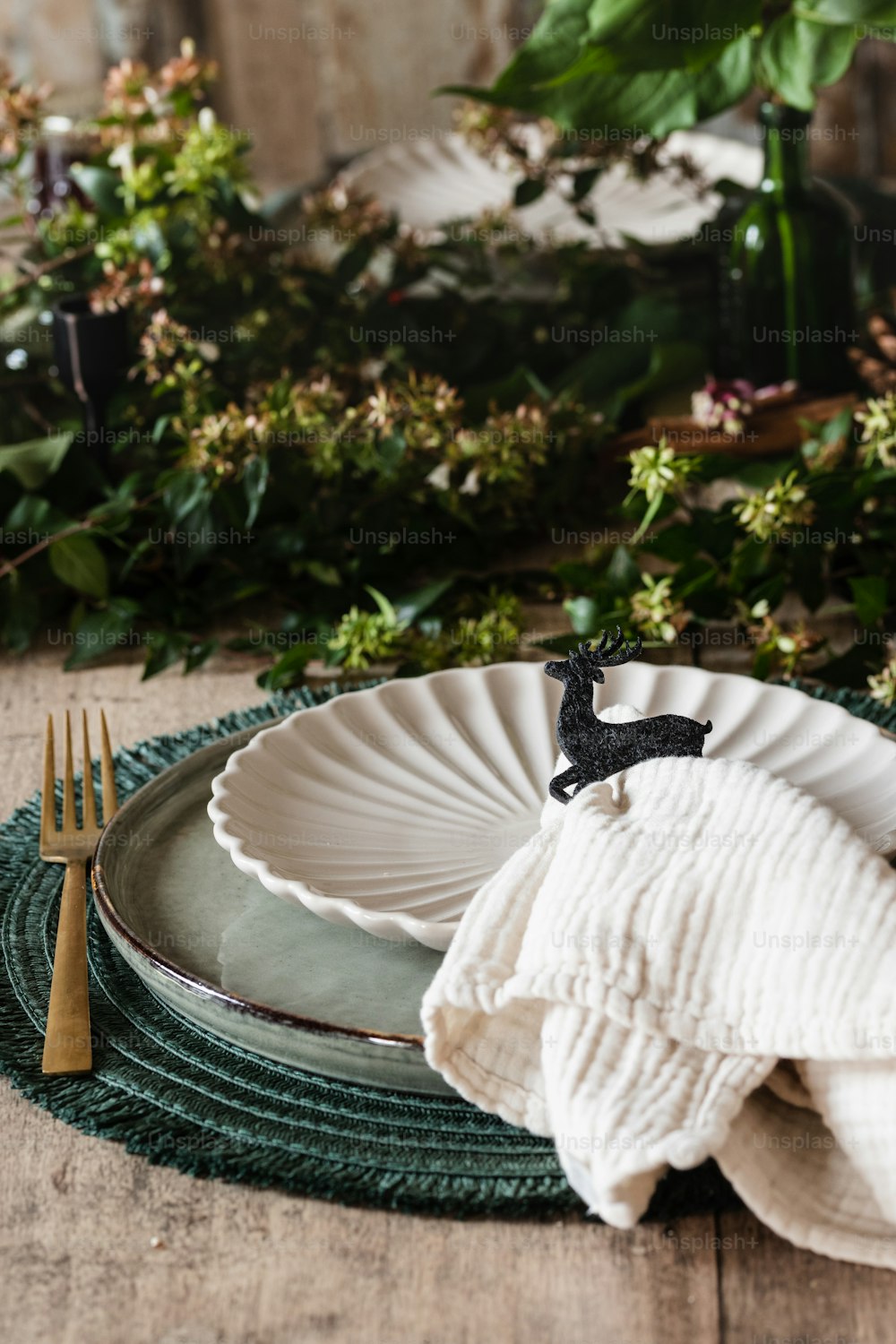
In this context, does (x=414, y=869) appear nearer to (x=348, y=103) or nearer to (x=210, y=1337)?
(x=210, y=1337)

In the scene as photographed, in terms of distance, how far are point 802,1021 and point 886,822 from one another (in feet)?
0.55

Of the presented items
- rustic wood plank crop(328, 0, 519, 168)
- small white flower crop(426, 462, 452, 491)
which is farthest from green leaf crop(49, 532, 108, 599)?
rustic wood plank crop(328, 0, 519, 168)

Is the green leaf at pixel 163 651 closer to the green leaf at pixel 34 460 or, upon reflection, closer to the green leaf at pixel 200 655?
the green leaf at pixel 200 655

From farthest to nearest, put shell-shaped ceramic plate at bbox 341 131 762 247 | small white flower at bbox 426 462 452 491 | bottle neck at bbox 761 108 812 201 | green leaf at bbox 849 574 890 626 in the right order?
1. shell-shaped ceramic plate at bbox 341 131 762 247
2. bottle neck at bbox 761 108 812 201
3. small white flower at bbox 426 462 452 491
4. green leaf at bbox 849 574 890 626

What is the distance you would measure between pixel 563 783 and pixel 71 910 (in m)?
0.21

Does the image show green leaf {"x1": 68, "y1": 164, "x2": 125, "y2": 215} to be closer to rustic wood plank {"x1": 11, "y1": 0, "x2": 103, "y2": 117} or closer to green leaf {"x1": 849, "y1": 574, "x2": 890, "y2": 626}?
green leaf {"x1": 849, "y1": 574, "x2": 890, "y2": 626}

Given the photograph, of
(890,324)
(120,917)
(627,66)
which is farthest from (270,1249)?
(890,324)

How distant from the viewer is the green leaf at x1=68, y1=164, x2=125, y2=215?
1.13 metres

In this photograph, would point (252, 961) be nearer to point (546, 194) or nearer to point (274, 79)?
point (546, 194)

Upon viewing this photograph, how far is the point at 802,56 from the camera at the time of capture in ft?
3.21

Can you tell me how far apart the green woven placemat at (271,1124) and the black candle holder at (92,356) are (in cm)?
57

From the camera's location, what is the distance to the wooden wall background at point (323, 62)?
248 centimetres

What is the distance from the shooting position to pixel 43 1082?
0.52m

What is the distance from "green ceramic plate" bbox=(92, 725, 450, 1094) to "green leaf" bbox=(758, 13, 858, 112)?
69 centimetres
